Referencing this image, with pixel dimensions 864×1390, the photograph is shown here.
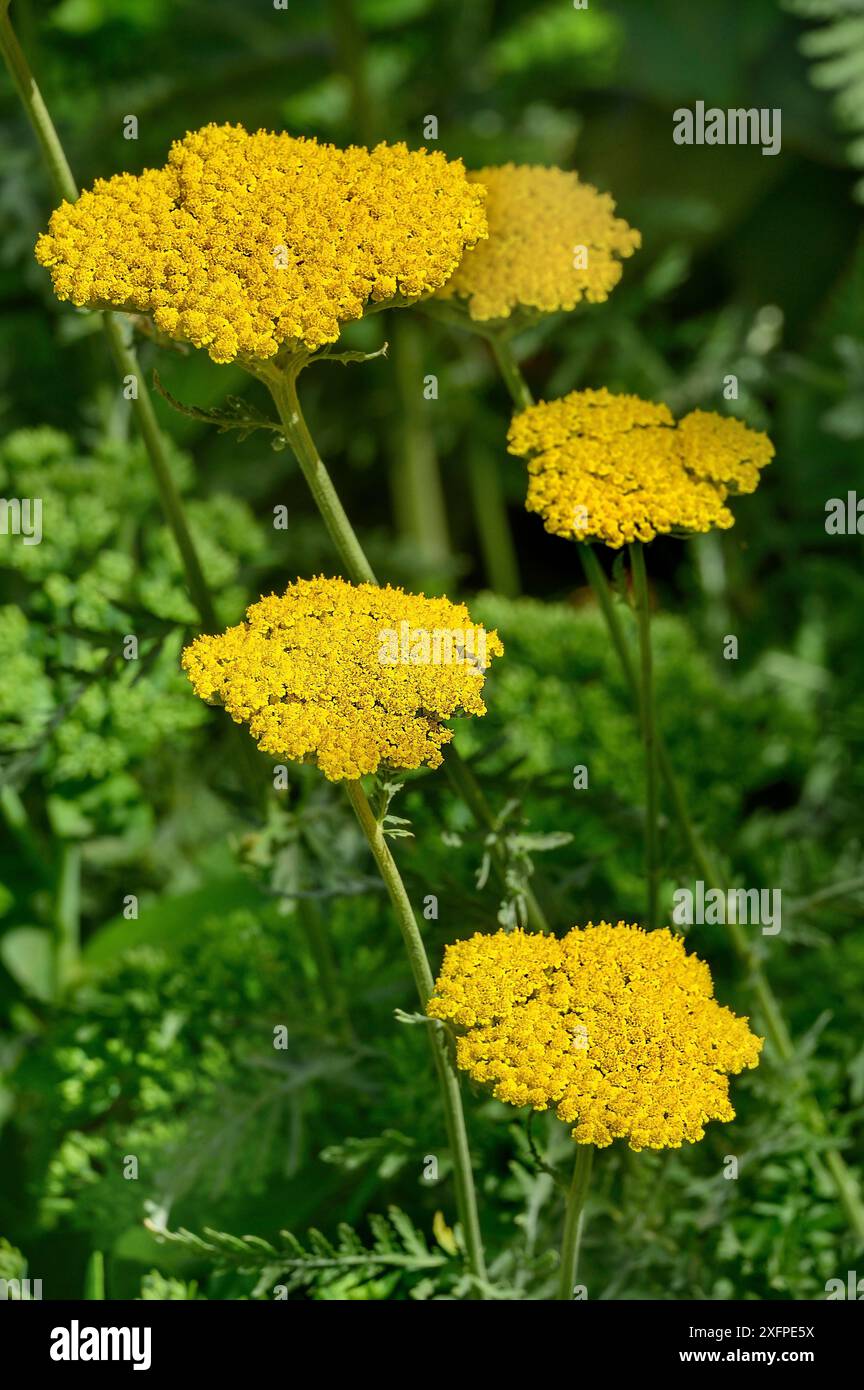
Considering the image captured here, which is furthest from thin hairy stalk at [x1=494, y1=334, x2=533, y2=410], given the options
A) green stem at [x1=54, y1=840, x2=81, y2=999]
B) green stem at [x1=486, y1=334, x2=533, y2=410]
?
green stem at [x1=54, y1=840, x2=81, y2=999]

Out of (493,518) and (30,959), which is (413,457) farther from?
(30,959)

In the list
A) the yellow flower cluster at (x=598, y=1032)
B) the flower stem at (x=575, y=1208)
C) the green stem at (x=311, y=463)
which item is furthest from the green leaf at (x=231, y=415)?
the flower stem at (x=575, y=1208)

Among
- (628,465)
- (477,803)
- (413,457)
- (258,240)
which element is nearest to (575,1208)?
(477,803)

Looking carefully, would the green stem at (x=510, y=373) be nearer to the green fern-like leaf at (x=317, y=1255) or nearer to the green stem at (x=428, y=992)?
the green stem at (x=428, y=992)

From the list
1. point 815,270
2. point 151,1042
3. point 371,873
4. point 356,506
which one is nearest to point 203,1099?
point 151,1042

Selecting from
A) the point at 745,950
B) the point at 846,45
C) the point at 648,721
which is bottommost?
the point at 745,950

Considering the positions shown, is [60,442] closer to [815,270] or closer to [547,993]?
[547,993]
